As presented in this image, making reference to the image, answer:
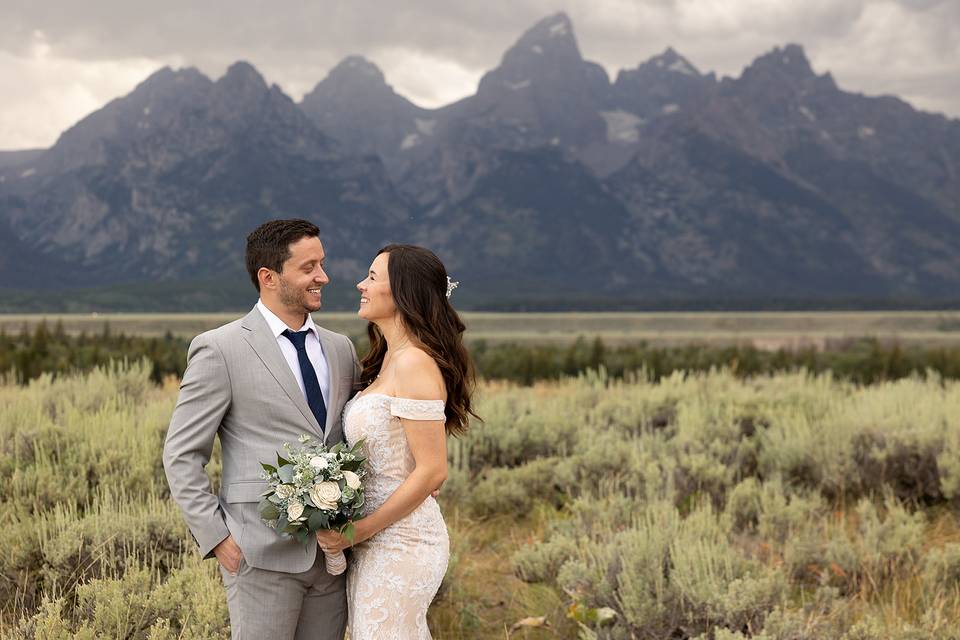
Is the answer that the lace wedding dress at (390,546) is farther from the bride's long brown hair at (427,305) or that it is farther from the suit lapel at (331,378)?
the bride's long brown hair at (427,305)

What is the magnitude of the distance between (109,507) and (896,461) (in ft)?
21.8

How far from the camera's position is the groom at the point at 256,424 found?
324 cm

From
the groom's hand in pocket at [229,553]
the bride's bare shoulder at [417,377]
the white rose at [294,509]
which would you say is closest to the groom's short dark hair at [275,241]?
the bride's bare shoulder at [417,377]

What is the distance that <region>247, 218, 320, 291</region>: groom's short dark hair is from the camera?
3322mm

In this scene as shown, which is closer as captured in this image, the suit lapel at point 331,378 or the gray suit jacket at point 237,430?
the gray suit jacket at point 237,430

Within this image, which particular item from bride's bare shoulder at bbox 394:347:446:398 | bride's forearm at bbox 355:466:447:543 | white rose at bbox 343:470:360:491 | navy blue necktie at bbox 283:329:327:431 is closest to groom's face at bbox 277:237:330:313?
navy blue necktie at bbox 283:329:327:431

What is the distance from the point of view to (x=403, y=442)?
3463 millimetres

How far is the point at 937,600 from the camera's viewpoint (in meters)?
5.64

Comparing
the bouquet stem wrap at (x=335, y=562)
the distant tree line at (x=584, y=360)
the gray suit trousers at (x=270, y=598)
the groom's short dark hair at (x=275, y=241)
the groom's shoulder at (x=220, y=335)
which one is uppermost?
the groom's short dark hair at (x=275, y=241)

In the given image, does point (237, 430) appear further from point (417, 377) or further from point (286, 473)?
point (417, 377)

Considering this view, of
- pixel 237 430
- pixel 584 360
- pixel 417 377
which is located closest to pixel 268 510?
pixel 237 430

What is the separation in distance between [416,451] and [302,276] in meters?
0.75

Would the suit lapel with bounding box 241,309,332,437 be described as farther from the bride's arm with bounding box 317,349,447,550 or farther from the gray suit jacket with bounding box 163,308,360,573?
the bride's arm with bounding box 317,349,447,550

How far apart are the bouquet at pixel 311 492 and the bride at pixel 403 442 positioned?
0.15 meters
